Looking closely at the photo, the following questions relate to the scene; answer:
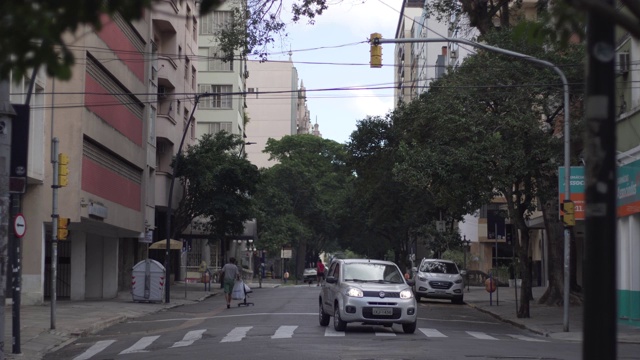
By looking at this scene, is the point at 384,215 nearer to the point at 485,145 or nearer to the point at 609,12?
the point at 485,145

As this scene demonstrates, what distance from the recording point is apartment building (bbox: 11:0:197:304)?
31516mm

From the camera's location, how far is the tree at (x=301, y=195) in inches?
3199

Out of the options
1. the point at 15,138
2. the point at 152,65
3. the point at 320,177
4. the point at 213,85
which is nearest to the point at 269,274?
the point at 320,177

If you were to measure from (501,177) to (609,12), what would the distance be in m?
22.2

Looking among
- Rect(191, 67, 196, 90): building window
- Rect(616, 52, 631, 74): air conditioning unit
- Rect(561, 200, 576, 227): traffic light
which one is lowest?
Rect(561, 200, 576, 227): traffic light

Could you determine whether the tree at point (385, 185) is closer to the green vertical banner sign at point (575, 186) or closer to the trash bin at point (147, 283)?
the trash bin at point (147, 283)

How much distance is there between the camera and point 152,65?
4591 cm

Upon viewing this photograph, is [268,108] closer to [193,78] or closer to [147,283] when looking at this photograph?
[193,78]

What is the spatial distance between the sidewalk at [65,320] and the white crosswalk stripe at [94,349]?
76 centimetres

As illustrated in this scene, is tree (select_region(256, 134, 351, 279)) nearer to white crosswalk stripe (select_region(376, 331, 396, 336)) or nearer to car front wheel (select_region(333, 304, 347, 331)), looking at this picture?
white crosswalk stripe (select_region(376, 331, 396, 336))

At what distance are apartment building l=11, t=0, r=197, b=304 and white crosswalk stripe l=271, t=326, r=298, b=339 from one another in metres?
5.27

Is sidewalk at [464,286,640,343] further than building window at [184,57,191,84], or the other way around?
building window at [184,57,191,84]

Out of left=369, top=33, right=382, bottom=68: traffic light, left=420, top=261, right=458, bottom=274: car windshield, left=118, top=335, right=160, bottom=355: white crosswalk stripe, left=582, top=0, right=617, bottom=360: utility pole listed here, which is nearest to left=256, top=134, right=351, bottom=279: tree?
left=420, top=261, right=458, bottom=274: car windshield

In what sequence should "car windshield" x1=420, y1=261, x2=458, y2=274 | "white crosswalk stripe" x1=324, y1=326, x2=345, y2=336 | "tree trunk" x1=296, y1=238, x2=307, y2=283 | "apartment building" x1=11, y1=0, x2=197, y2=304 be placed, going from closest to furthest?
"white crosswalk stripe" x1=324, y1=326, x2=345, y2=336
"apartment building" x1=11, y1=0, x2=197, y2=304
"car windshield" x1=420, y1=261, x2=458, y2=274
"tree trunk" x1=296, y1=238, x2=307, y2=283
